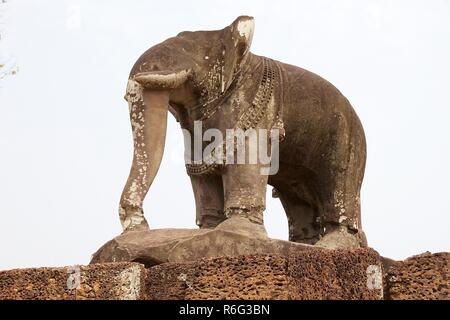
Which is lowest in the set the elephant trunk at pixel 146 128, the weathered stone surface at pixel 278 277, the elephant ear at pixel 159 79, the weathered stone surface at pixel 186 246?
A: the weathered stone surface at pixel 278 277

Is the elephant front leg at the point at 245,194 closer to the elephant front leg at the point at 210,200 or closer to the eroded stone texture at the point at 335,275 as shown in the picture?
the elephant front leg at the point at 210,200

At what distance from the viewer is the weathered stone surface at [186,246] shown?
8.45 m

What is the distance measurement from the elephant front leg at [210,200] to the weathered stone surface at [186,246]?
0.92m

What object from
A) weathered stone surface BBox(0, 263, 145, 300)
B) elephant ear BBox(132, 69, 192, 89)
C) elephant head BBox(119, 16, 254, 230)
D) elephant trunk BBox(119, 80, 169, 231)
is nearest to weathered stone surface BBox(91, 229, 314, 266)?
elephant head BBox(119, 16, 254, 230)

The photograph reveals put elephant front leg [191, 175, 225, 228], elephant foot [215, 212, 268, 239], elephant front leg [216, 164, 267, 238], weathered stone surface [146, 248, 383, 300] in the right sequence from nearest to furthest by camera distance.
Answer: weathered stone surface [146, 248, 383, 300] < elephant foot [215, 212, 268, 239] < elephant front leg [216, 164, 267, 238] < elephant front leg [191, 175, 225, 228]

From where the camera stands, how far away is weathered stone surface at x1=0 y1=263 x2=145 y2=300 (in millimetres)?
7910

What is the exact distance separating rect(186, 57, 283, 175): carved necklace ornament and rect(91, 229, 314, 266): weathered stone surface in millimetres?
809

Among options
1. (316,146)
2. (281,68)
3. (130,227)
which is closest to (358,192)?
(316,146)

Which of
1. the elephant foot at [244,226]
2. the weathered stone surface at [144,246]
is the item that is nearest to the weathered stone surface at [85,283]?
the weathered stone surface at [144,246]

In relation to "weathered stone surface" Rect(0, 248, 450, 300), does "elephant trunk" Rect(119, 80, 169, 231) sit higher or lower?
higher

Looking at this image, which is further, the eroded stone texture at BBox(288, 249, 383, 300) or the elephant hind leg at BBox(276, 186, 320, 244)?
the elephant hind leg at BBox(276, 186, 320, 244)

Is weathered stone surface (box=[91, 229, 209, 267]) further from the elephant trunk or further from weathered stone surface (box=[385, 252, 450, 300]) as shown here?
weathered stone surface (box=[385, 252, 450, 300])
